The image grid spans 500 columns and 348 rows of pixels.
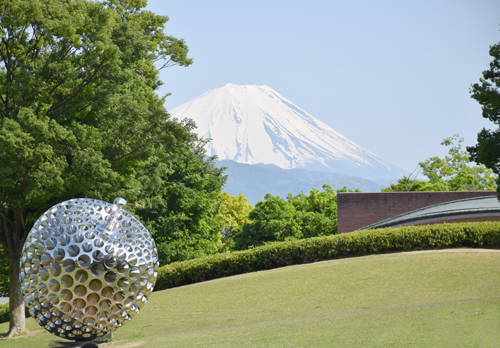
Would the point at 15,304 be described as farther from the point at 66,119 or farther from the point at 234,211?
the point at 234,211

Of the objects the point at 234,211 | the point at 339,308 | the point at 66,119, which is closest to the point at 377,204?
the point at 339,308

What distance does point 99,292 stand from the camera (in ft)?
22.0

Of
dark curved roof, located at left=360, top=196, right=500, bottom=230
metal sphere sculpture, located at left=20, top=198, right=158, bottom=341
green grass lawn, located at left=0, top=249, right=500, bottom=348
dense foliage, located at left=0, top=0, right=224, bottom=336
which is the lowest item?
green grass lawn, located at left=0, top=249, right=500, bottom=348

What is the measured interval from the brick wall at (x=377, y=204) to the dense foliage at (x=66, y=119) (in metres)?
16.5

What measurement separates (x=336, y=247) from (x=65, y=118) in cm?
1257

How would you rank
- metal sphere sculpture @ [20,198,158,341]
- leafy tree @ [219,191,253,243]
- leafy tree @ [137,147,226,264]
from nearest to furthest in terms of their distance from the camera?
metal sphere sculpture @ [20,198,158,341], leafy tree @ [137,147,226,264], leafy tree @ [219,191,253,243]

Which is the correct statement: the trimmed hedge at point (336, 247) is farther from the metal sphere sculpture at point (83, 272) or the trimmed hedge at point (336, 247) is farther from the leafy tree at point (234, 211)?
the leafy tree at point (234, 211)

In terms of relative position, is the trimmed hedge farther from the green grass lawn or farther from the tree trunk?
the tree trunk

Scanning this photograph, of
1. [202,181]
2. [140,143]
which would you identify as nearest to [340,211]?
[202,181]

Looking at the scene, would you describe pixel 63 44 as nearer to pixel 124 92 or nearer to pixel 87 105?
pixel 87 105

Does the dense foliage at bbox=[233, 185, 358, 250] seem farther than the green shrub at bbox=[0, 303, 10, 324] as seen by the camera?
Yes

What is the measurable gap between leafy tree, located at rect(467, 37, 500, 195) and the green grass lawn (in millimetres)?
3566

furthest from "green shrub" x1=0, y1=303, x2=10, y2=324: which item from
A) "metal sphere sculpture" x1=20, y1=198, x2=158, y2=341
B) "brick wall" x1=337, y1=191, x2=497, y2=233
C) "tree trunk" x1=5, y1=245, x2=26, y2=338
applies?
"brick wall" x1=337, y1=191, x2=497, y2=233

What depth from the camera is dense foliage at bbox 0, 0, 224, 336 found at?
1304cm
